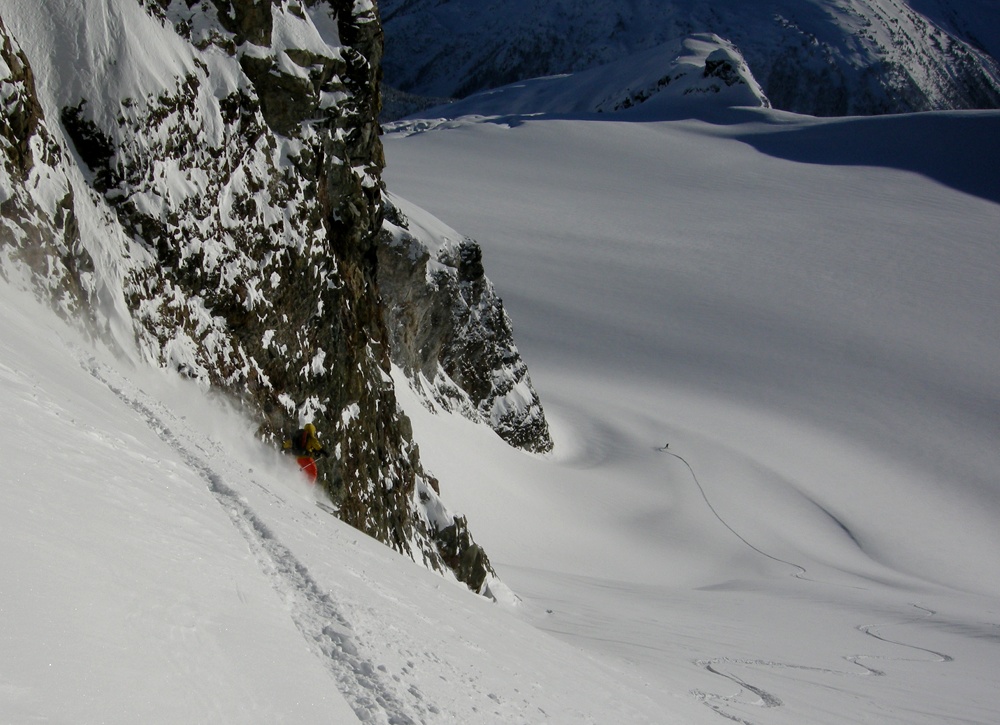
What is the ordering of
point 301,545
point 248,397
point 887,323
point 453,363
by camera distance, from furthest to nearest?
point 887,323 < point 453,363 < point 248,397 < point 301,545

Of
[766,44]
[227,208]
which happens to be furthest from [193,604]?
[766,44]

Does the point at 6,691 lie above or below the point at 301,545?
above

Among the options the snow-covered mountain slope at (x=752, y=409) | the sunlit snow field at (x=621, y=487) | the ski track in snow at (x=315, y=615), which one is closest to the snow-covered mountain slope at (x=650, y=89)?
the sunlit snow field at (x=621, y=487)

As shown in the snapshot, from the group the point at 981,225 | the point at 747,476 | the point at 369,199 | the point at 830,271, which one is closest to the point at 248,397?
the point at 369,199

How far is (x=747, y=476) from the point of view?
23.8m

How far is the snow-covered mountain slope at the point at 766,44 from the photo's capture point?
150 m

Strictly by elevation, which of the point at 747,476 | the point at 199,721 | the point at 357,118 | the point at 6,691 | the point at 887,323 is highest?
the point at 357,118

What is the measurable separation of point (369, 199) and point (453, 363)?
9656 mm

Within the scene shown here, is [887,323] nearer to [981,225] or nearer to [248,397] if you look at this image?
[981,225]

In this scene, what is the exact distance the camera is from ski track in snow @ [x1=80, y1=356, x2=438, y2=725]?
3.84 metres

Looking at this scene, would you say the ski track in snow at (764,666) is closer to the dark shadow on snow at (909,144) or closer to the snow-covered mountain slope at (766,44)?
the dark shadow on snow at (909,144)

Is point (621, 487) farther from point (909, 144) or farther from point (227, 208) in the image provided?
point (909, 144)

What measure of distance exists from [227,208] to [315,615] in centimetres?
627

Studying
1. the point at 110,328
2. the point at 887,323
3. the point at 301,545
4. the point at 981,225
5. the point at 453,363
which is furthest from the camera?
the point at 981,225
